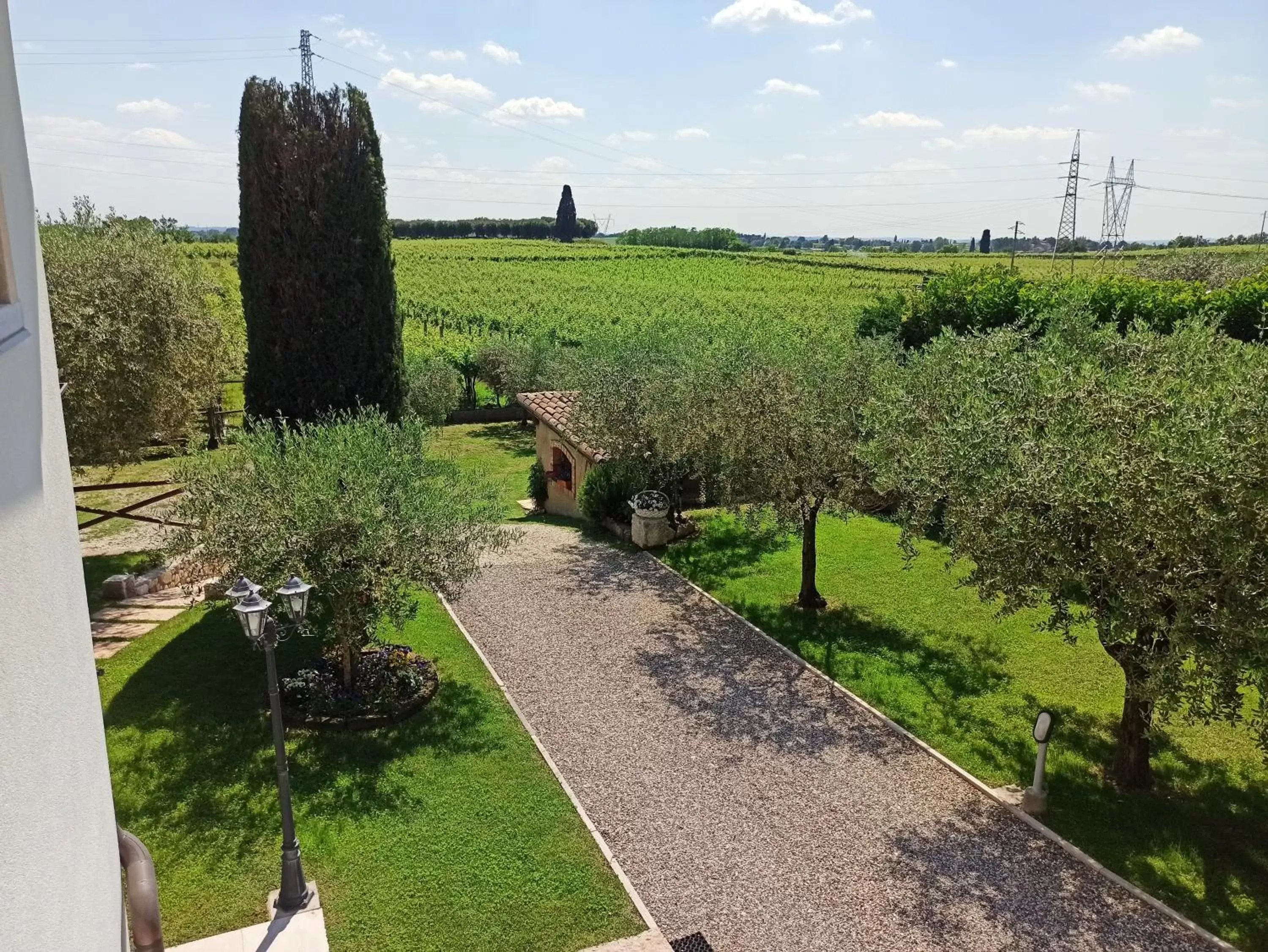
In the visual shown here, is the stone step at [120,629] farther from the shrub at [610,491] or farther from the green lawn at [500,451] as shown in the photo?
the green lawn at [500,451]

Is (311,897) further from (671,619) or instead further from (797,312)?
(797,312)

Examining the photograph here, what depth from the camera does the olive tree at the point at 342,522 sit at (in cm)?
1053

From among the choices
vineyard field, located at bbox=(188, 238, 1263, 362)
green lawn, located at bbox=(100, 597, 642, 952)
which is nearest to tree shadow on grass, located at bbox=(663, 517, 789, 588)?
green lawn, located at bbox=(100, 597, 642, 952)

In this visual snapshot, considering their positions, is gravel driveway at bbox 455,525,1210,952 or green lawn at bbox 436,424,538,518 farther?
green lawn at bbox 436,424,538,518

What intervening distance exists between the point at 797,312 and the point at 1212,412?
31915mm

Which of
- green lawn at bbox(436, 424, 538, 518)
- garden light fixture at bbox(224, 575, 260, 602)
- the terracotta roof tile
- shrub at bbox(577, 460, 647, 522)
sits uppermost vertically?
garden light fixture at bbox(224, 575, 260, 602)

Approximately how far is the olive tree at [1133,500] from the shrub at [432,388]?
27.1 meters

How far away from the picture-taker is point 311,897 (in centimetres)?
812

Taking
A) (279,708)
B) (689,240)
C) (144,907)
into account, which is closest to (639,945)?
(279,708)

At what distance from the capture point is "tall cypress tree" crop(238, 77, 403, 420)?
15008 mm

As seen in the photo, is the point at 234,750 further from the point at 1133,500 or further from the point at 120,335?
the point at 1133,500

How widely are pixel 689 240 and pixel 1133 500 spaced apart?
3946 inches

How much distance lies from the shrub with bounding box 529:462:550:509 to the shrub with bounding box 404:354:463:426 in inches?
403

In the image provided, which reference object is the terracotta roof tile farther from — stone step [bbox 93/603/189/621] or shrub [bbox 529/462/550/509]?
stone step [bbox 93/603/189/621]
